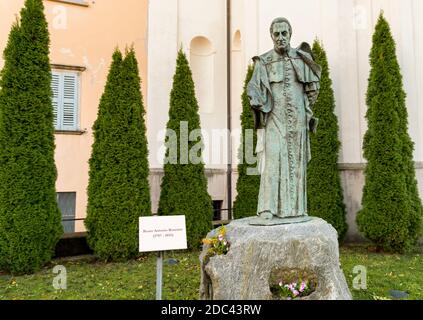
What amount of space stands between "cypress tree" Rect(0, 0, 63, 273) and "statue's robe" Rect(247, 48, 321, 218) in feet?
13.5

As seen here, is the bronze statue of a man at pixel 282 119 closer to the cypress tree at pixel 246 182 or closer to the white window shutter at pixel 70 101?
the cypress tree at pixel 246 182

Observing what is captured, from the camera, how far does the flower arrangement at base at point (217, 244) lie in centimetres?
394

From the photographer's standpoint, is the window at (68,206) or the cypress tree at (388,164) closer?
the cypress tree at (388,164)

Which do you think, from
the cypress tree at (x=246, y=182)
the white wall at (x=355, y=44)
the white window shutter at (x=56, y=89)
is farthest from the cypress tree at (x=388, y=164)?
the white window shutter at (x=56, y=89)

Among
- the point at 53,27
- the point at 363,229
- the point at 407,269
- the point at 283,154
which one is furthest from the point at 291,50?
the point at 53,27

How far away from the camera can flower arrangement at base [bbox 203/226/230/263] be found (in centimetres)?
394

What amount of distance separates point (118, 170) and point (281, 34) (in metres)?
4.20

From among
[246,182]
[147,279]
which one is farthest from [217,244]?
[246,182]

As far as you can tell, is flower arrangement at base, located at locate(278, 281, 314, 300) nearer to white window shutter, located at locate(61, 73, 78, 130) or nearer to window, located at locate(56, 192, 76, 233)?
window, located at locate(56, 192, 76, 233)

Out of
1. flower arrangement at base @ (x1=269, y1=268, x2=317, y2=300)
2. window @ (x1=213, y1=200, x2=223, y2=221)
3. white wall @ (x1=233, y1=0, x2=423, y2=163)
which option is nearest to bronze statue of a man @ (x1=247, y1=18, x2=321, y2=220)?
flower arrangement at base @ (x1=269, y1=268, x2=317, y2=300)

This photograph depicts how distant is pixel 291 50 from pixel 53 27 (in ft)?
24.9

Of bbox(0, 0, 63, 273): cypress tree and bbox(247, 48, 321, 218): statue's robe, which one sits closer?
bbox(247, 48, 321, 218): statue's robe

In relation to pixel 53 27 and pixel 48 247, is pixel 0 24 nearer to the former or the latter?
pixel 53 27

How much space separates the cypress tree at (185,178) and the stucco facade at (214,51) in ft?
5.58
